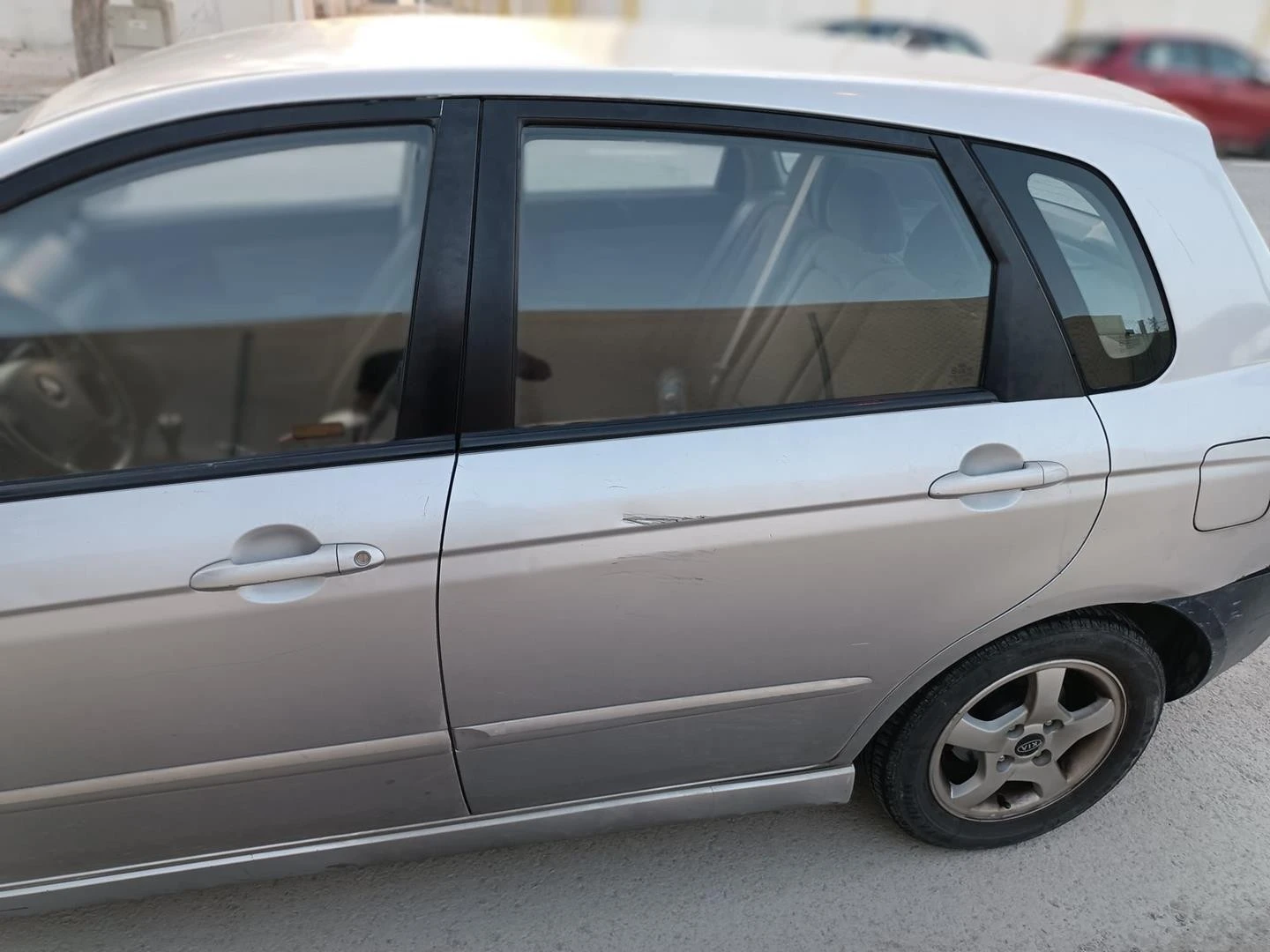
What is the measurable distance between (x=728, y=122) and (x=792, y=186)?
0.30 metres

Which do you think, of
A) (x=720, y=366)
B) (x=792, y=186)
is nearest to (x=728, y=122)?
(x=792, y=186)

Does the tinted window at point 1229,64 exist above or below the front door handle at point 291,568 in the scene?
above

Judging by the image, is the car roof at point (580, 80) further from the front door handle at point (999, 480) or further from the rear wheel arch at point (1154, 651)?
the rear wheel arch at point (1154, 651)

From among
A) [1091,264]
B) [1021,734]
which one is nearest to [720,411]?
[1091,264]

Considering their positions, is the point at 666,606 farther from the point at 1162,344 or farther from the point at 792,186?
the point at 1162,344

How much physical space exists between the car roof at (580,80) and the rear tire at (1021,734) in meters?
0.97

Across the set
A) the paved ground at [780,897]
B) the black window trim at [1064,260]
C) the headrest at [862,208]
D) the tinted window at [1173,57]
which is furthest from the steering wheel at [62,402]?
the tinted window at [1173,57]

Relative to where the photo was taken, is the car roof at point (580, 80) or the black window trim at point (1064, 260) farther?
the black window trim at point (1064, 260)

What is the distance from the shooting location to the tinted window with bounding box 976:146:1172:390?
1.68m

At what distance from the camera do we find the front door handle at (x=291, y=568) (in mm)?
1421

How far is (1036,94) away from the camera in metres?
1.75

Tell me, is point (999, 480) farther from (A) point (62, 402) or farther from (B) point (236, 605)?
(A) point (62, 402)

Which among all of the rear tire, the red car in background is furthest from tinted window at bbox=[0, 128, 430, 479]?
the red car in background

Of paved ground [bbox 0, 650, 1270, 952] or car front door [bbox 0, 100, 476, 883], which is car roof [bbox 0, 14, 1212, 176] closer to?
car front door [bbox 0, 100, 476, 883]
